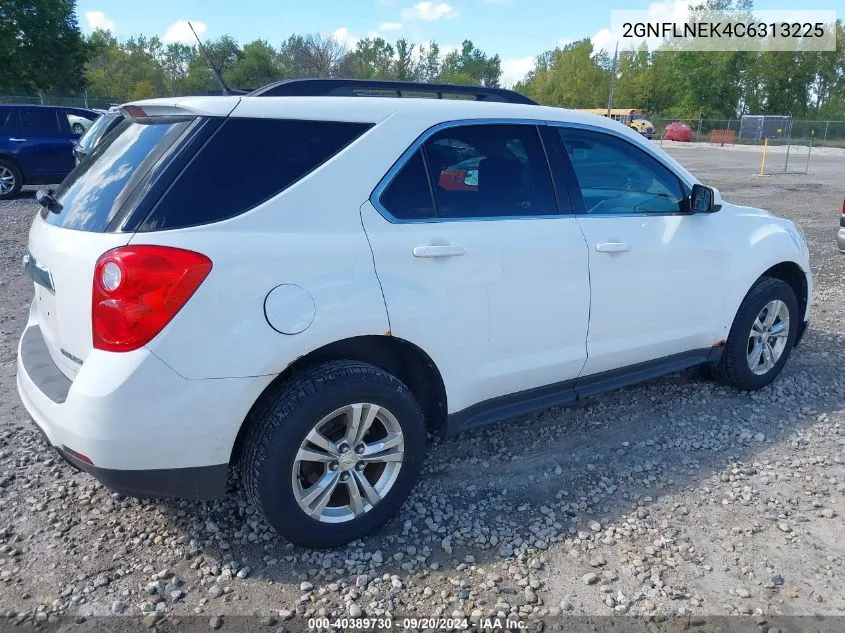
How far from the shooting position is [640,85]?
8250cm

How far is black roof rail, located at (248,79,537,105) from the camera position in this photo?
10.1ft

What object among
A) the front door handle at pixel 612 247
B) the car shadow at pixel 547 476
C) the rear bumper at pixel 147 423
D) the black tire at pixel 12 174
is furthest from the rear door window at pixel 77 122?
the front door handle at pixel 612 247

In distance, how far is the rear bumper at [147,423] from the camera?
2414 mm

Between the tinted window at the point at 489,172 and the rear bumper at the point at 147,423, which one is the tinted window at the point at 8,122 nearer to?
the rear bumper at the point at 147,423

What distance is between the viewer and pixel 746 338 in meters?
4.43

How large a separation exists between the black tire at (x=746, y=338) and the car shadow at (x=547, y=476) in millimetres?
117

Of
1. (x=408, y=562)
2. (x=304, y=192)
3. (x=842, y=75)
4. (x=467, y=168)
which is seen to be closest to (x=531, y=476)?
(x=408, y=562)

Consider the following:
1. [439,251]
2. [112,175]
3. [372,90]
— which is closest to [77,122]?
[372,90]

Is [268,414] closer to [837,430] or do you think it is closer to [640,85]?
[837,430]

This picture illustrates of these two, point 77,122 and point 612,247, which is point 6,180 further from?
→ point 612,247

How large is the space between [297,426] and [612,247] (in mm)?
1899

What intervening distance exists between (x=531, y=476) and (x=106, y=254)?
2286 millimetres

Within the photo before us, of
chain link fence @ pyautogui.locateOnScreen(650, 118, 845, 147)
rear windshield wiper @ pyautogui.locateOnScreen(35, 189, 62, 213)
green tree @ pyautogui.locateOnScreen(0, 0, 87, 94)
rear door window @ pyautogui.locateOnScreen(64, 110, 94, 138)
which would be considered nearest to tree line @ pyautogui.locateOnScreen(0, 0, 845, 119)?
green tree @ pyautogui.locateOnScreen(0, 0, 87, 94)

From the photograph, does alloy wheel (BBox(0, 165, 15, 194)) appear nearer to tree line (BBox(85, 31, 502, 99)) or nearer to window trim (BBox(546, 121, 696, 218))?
window trim (BBox(546, 121, 696, 218))
